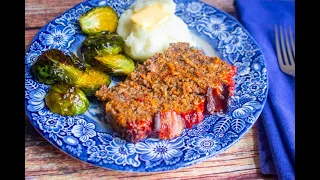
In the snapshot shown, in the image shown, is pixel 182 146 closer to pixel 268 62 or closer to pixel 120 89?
pixel 120 89

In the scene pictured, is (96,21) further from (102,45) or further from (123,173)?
(123,173)

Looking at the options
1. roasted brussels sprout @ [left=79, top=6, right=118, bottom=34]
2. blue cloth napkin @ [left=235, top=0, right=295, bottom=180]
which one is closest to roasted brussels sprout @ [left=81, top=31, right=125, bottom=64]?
roasted brussels sprout @ [left=79, top=6, right=118, bottom=34]

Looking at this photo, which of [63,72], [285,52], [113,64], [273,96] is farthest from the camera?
[285,52]

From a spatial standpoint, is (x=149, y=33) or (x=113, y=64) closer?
(x=113, y=64)

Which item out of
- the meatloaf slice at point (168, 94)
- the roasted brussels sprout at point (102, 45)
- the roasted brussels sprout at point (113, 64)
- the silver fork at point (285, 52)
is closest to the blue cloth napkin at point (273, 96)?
the silver fork at point (285, 52)

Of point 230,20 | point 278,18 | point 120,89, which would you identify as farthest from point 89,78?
point 278,18

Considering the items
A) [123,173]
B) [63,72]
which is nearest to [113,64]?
[63,72]
